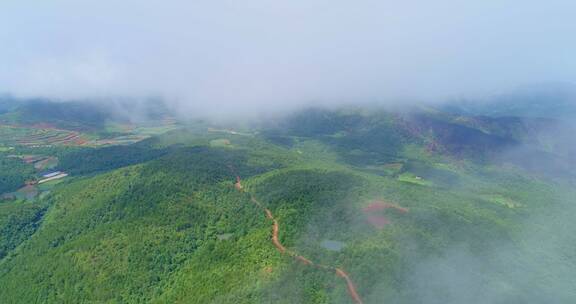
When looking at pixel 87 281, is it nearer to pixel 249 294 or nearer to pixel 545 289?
pixel 249 294

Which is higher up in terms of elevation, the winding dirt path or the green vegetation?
the green vegetation

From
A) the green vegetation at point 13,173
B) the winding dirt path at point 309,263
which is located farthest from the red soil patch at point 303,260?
the green vegetation at point 13,173

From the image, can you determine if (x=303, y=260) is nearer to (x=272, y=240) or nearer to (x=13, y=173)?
(x=272, y=240)

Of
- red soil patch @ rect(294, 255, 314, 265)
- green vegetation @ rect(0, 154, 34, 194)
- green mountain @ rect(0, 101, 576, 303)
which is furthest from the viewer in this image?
green vegetation @ rect(0, 154, 34, 194)

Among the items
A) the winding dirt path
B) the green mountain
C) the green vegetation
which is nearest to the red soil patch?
the winding dirt path

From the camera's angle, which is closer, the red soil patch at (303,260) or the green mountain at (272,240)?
the green mountain at (272,240)

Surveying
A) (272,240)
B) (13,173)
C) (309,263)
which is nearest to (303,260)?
(309,263)

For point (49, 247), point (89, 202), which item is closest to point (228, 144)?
point (89, 202)

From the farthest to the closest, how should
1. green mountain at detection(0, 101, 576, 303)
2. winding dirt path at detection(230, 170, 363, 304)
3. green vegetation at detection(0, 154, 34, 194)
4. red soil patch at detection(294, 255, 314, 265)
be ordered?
green vegetation at detection(0, 154, 34, 194), red soil patch at detection(294, 255, 314, 265), green mountain at detection(0, 101, 576, 303), winding dirt path at detection(230, 170, 363, 304)

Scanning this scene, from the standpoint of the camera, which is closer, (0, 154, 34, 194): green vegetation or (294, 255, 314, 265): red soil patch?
(294, 255, 314, 265): red soil patch

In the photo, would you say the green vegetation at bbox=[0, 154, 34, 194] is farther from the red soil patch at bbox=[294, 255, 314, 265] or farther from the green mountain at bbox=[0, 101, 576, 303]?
the red soil patch at bbox=[294, 255, 314, 265]

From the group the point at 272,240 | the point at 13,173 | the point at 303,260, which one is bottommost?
the point at 303,260

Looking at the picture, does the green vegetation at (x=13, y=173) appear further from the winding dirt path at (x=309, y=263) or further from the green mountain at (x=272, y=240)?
the winding dirt path at (x=309, y=263)
